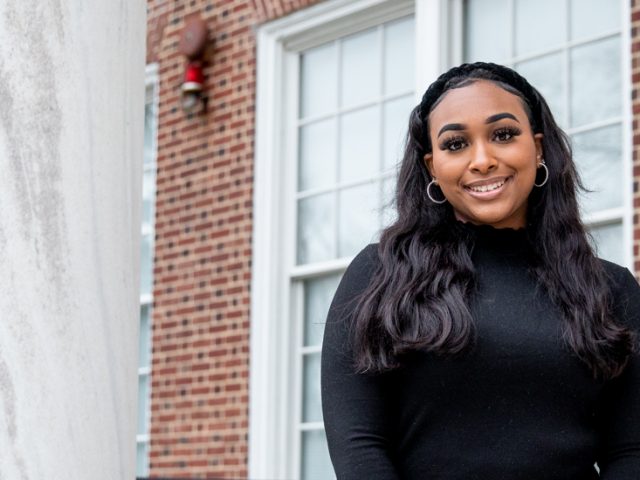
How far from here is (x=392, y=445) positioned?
232cm

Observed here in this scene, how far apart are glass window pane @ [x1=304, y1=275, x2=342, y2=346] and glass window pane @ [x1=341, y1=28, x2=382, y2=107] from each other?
1.03 metres

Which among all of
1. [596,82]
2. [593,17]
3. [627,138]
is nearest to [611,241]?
[627,138]

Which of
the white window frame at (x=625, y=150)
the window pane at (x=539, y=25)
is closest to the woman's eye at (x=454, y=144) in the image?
the white window frame at (x=625, y=150)

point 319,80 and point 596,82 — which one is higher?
point 319,80

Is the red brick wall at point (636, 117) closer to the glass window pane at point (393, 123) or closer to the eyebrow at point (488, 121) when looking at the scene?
the glass window pane at point (393, 123)

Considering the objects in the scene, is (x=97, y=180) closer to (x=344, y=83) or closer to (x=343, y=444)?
(x=343, y=444)

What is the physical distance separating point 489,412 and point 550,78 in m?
4.28

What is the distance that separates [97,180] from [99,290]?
0.23 meters

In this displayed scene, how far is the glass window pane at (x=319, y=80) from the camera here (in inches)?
304

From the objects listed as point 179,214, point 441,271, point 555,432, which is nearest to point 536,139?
point 441,271

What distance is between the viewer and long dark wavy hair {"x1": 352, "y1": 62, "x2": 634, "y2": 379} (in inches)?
90.8

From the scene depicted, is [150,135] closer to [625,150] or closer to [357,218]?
[357,218]

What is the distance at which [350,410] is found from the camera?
2299mm


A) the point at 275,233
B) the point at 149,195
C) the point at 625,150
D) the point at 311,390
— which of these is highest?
the point at 149,195
